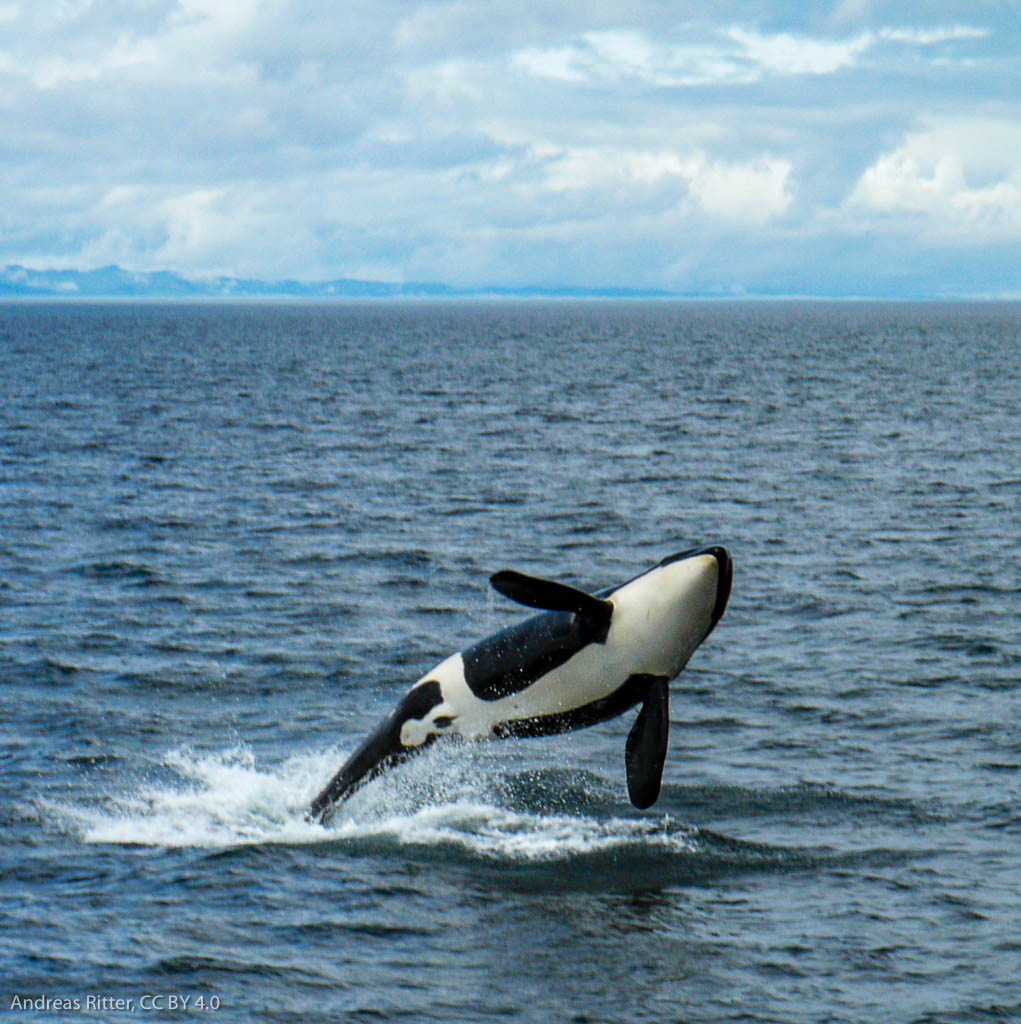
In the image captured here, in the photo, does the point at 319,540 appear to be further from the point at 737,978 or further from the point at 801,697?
the point at 737,978

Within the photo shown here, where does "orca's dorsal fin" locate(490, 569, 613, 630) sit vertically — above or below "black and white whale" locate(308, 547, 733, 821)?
above

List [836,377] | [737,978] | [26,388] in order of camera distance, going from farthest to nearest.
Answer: [836,377], [26,388], [737,978]

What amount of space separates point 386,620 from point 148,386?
68308 millimetres

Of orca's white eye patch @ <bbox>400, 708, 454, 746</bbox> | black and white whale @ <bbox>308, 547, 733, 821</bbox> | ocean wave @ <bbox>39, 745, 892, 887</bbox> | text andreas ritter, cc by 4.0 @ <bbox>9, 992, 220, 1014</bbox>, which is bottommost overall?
text andreas ritter, cc by 4.0 @ <bbox>9, 992, 220, 1014</bbox>

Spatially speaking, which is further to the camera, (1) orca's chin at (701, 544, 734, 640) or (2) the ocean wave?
(2) the ocean wave

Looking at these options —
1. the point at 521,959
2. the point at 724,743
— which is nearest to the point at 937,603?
the point at 724,743

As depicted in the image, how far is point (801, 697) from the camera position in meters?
26.2

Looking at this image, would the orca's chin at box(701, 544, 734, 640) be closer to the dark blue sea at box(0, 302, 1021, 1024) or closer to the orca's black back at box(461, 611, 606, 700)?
the orca's black back at box(461, 611, 606, 700)

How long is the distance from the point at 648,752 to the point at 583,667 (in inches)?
51.4

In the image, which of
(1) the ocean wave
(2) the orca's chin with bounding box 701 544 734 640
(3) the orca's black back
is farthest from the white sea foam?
(2) the orca's chin with bounding box 701 544 734 640

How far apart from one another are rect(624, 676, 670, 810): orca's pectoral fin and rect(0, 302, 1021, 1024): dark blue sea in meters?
1.86

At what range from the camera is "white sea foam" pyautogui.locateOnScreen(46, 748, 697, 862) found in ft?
64.4

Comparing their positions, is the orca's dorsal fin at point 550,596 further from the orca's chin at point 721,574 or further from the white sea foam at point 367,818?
the white sea foam at point 367,818

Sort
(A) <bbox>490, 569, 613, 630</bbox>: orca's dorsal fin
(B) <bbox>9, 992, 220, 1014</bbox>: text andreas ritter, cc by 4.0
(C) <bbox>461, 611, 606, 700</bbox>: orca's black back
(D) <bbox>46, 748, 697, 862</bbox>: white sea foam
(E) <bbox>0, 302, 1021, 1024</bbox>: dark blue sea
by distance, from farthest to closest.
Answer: (D) <bbox>46, 748, 697, 862</bbox>: white sea foam
(C) <bbox>461, 611, 606, 700</bbox>: orca's black back
(E) <bbox>0, 302, 1021, 1024</bbox>: dark blue sea
(B) <bbox>9, 992, 220, 1014</bbox>: text andreas ritter, cc by 4.0
(A) <bbox>490, 569, 613, 630</bbox>: orca's dorsal fin
